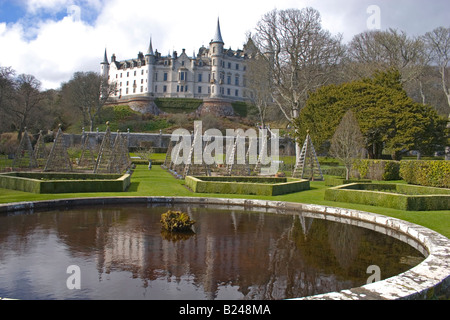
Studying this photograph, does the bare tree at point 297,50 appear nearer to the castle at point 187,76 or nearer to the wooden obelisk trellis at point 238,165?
the wooden obelisk trellis at point 238,165

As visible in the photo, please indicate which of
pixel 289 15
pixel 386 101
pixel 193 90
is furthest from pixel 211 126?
pixel 386 101

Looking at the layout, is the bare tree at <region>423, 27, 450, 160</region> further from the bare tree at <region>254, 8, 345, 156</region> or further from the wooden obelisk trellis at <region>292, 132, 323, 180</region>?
the wooden obelisk trellis at <region>292, 132, 323, 180</region>

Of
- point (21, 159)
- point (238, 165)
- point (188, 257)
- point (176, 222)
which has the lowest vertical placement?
point (188, 257)

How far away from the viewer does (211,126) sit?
66.9m

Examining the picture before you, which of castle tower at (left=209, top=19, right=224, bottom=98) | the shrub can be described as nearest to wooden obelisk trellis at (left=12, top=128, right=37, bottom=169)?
the shrub

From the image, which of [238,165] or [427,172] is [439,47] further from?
[238,165]

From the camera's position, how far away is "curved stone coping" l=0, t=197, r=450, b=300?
5613 mm

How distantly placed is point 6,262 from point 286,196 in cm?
1297

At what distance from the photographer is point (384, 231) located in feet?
37.8

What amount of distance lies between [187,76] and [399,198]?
81781 millimetres

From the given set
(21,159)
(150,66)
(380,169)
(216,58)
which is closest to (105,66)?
(150,66)

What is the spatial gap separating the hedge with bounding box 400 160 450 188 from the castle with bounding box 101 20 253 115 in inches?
2545

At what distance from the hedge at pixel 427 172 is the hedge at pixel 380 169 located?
3.02ft

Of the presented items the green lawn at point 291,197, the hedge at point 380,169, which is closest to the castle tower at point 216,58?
the hedge at point 380,169
